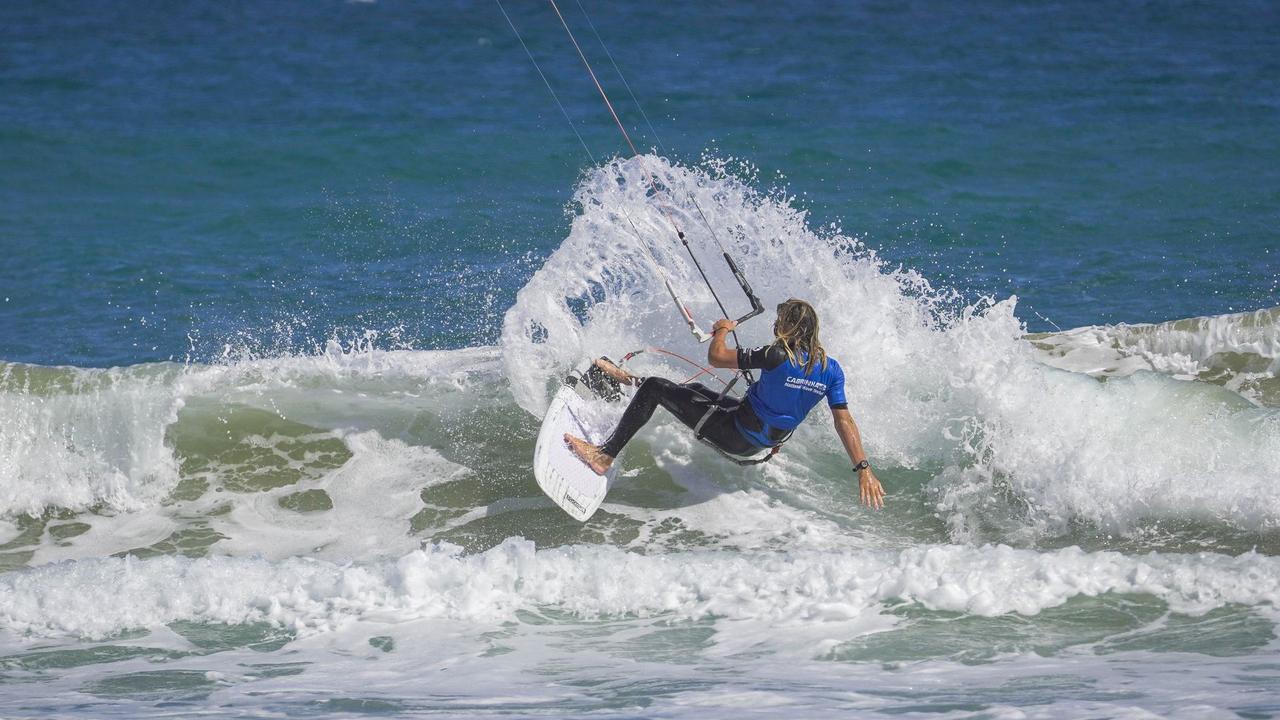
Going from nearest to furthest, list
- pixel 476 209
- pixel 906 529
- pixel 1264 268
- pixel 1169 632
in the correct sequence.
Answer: pixel 1169 632 → pixel 906 529 → pixel 1264 268 → pixel 476 209

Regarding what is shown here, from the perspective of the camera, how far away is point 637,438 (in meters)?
8.66

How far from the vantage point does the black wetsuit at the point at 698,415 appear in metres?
7.36

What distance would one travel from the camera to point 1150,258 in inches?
521

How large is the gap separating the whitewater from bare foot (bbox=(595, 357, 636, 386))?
84cm

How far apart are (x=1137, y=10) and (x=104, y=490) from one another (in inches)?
811

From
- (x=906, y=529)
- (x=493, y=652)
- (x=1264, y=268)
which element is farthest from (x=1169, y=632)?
(x=1264, y=268)

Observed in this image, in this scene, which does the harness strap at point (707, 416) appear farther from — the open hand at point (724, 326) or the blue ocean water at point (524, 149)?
the blue ocean water at point (524, 149)

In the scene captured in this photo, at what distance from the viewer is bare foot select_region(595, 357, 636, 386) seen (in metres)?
7.77

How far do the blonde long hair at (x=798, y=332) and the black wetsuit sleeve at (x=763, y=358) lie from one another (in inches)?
1.7

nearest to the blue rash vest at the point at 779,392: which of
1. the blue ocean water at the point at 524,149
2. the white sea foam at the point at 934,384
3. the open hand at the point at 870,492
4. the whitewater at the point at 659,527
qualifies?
the open hand at the point at 870,492

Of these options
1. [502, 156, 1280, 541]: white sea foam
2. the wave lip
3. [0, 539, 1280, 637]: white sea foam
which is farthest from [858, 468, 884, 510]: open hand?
the wave lip

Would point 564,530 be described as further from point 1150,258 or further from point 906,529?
point 1150,258

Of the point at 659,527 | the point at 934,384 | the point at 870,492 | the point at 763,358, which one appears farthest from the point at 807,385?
the point at 934,384

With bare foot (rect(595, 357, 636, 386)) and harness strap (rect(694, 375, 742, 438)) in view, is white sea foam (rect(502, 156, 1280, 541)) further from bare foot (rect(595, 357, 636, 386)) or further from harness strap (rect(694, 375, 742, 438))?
harness strap (rect(694, 375, 742, 438))
